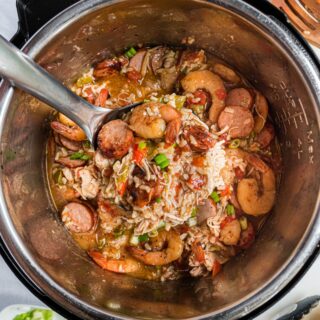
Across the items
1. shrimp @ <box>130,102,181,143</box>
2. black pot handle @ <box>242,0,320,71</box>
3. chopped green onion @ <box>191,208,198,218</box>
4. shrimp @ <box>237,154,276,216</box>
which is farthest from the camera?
shrimp @ <box>237,154,276,216</box>

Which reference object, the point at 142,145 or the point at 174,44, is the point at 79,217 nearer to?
the point at 142,145

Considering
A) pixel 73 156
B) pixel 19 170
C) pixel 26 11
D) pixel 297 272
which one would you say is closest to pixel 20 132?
pixel 19 170

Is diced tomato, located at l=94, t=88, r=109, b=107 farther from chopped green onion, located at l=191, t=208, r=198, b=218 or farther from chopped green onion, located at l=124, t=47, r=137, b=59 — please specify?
chopped green onion, located at l=191, t=208, r=198, b=218

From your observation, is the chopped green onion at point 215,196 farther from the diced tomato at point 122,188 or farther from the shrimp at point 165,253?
the diced tomato at point 122,188

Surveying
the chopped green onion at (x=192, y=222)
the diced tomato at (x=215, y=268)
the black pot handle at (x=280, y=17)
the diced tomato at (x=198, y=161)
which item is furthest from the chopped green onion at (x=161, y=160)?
the black pot handle at (x=280, y=17)

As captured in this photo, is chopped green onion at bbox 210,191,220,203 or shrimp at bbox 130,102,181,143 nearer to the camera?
shrimp at bbox 130,102,181,143

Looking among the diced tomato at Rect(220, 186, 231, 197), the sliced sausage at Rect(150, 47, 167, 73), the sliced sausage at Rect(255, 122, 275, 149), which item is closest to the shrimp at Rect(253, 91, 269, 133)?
the sliced sausage at Rect(255, 122, 275, 149)
